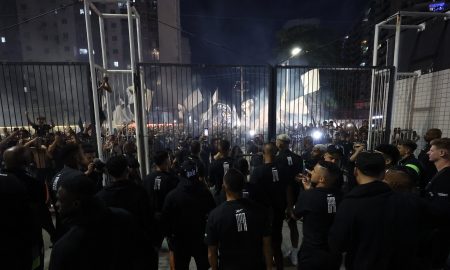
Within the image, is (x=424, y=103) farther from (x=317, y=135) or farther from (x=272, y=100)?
(x=272, y=100)

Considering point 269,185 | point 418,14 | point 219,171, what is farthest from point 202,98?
point 418,14

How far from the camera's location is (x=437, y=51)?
716cm

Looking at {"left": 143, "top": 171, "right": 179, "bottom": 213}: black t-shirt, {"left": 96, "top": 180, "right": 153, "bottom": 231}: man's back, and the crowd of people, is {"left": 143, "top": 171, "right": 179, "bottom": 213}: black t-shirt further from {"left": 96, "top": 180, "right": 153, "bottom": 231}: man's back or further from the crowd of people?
{"left": 96, "top": 180, "right": 153, "bottom": 231}: man's back

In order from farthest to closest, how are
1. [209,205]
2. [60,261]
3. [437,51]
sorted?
[437,51]
[209,205]
[60,261]

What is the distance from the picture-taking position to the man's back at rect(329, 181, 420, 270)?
2145mm

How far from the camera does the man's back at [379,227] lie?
84.4 inches

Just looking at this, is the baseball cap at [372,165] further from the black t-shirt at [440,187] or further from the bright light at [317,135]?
the bright light at [317,135]

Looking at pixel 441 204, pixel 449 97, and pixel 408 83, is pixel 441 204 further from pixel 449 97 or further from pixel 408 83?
pixel 408 83

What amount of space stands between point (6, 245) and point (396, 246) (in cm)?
370

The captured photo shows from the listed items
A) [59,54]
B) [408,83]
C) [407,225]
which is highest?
[59,54]

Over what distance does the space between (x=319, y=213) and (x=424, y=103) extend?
23.4 ft

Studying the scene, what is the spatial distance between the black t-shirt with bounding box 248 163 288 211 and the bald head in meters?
3.12

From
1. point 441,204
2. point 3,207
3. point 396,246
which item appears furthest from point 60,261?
point 441,204

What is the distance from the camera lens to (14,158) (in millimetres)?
3258
